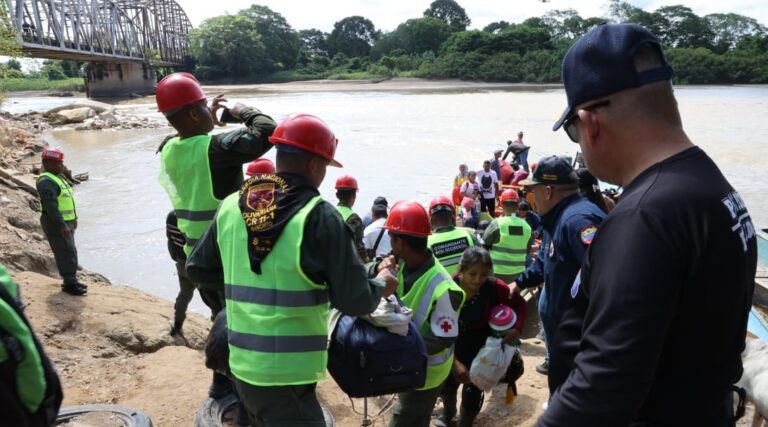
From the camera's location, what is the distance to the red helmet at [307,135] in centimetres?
237

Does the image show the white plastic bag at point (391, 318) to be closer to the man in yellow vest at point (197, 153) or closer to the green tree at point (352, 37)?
the man in yellow vest at point (197, 153)

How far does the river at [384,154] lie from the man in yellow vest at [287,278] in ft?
20.9

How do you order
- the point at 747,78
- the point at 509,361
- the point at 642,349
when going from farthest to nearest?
the point at 747,78
the point at 509,361
the point at 642,349

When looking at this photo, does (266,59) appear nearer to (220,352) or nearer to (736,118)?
(736,118)

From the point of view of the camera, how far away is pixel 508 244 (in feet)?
21.6

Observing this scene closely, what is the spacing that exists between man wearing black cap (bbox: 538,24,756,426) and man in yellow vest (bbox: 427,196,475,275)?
356cm

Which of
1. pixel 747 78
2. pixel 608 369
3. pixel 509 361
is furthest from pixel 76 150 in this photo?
pixel 747 78

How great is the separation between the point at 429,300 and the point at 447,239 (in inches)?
79.3

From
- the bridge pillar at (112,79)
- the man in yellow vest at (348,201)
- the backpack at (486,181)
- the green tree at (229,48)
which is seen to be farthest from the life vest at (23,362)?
the green tree at (229,48)

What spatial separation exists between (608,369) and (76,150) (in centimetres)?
2978

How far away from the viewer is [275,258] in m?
2.18

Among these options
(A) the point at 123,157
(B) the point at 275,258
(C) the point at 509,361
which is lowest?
(A) the point at 123,157

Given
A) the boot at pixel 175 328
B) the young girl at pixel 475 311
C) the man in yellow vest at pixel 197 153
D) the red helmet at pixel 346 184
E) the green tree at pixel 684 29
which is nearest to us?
the man in yellow vest at pixel 197 153

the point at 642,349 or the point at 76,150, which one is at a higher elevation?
the point at 642,349
